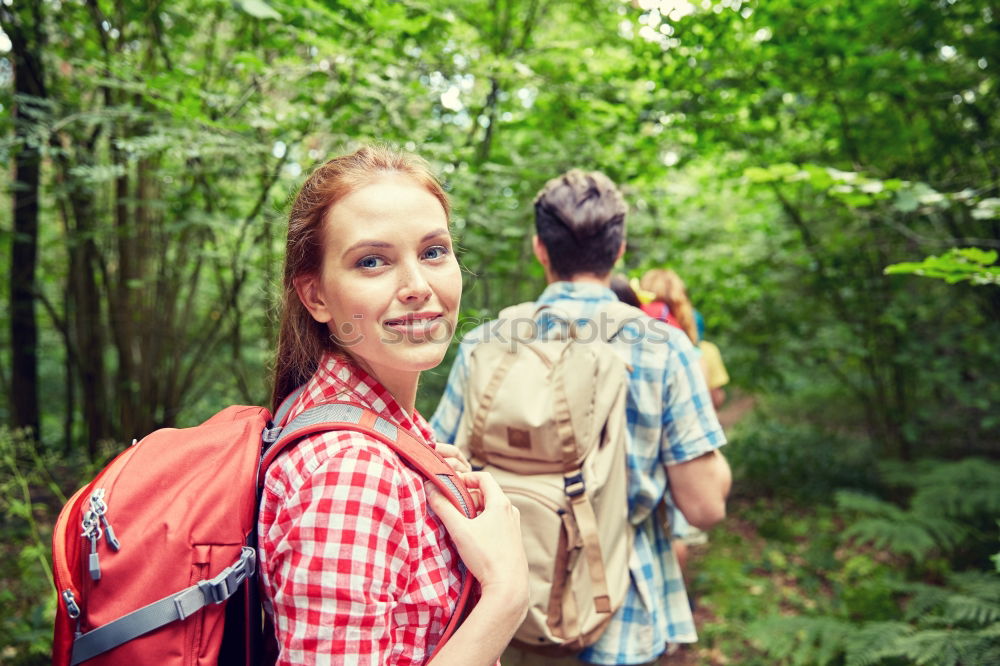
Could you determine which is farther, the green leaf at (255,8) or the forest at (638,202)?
the forest at (638,202)

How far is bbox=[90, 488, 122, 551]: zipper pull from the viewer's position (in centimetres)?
88

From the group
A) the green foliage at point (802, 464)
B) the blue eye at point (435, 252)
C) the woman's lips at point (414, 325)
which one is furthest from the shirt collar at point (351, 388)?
the green foliage at point (802, 464)

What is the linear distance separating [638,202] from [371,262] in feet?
11.4

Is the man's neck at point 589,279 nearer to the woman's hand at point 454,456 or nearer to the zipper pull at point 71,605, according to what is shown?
the woman's hand at point 454,456

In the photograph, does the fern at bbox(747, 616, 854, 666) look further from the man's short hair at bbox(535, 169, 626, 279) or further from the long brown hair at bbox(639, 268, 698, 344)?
the man's short hair at bbox(535, 169, 626, 279)

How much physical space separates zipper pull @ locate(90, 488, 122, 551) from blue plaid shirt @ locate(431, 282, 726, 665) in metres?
1.38

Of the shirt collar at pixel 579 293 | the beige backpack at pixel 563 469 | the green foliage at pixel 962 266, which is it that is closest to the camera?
the beige backpack at pixel 563 469

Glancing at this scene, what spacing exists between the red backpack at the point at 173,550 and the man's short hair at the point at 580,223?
1.24 m

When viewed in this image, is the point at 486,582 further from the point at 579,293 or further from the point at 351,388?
the point at 579,293

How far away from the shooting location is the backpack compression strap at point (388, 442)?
95 cm

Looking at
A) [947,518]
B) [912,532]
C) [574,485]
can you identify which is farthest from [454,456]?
[947,518]

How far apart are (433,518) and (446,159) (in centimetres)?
239

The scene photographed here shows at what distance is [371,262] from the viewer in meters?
1.09

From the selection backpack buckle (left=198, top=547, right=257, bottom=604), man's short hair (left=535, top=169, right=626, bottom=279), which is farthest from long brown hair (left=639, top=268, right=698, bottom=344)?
backpack buckle (left=198, top=547, right=257, bottom=604)
